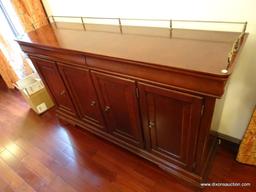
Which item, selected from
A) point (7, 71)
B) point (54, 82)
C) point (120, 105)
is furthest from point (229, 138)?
point (7, 71)

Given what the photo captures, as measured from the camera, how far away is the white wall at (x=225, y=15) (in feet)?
3.27

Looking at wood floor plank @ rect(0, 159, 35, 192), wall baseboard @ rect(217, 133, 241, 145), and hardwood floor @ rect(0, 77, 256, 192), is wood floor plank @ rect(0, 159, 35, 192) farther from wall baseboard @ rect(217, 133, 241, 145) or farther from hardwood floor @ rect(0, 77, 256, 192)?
wall baseboard @ rect(217, 133, 241, 145)

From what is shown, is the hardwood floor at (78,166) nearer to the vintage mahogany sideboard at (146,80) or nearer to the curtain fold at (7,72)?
the vintage mahogany sideboard at (146,80)

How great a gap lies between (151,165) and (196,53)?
0.98m

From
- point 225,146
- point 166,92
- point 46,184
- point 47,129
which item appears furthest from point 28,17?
point 225,146

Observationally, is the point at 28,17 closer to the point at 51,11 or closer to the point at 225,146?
the point at 51,11

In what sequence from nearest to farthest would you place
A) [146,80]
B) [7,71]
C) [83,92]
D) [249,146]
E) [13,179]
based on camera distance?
[146,80] → [249,146] → [83,92] → [13,179] → [7,71]

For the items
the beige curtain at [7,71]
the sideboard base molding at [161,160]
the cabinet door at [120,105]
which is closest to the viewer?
the cabinet door at [120,105]

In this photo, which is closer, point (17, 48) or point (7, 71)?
point (17, 48)

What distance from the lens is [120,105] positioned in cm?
126

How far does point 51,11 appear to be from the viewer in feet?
6.09

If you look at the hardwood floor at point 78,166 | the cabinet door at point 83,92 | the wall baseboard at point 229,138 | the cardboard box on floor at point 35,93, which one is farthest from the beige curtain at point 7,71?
the wall baseboard at point 229,138

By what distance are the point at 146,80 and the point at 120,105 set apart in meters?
0.35

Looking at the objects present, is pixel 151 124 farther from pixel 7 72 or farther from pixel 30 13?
pixel 7 72
